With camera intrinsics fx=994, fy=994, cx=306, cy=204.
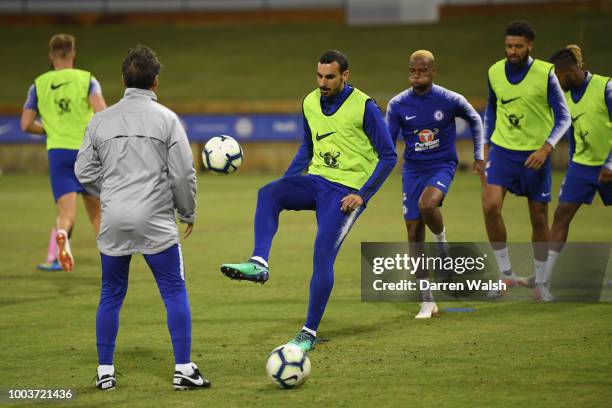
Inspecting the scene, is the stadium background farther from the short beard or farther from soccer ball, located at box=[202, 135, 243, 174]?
the short beard

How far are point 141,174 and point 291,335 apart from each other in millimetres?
2397

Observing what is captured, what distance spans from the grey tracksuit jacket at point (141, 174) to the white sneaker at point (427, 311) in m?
3.17

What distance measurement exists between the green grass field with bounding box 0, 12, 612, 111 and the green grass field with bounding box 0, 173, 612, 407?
1964cm

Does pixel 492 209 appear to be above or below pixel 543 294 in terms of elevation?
above

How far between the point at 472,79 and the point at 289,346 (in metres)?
27.1

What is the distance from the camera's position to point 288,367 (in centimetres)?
602

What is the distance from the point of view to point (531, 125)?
31.0 feet

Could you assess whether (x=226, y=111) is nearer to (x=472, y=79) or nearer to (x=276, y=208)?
(x=472, y=79)

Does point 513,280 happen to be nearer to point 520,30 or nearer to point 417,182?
point 417,182

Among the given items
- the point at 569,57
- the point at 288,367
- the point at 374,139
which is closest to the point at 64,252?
the point at 374,139

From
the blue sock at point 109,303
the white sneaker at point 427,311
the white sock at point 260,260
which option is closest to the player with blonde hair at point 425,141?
the white sneaker at point 427,311

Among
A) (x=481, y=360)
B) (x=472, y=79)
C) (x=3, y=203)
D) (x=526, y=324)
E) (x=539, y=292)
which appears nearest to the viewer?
(x=481, y=360)

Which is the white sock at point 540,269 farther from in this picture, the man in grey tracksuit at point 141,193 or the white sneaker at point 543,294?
the man in grey tracksuit at point 141,193

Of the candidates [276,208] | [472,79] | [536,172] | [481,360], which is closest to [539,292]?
[536,172]
